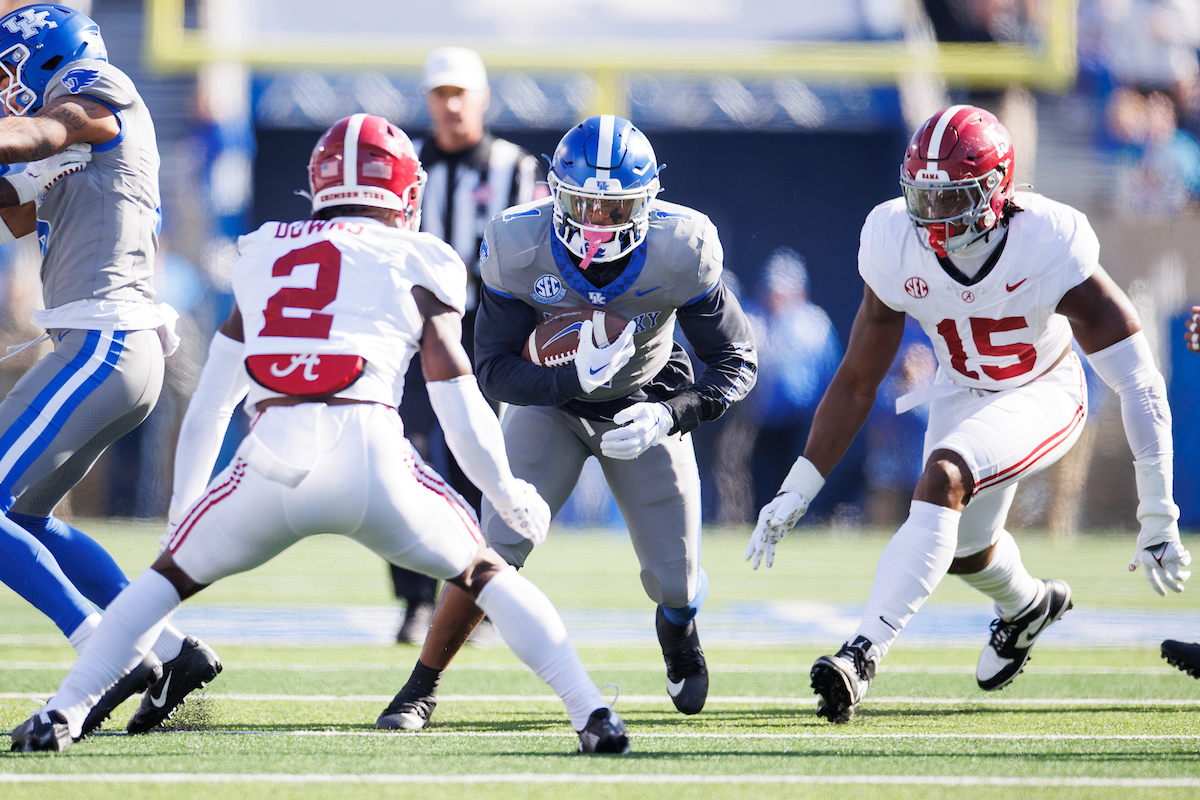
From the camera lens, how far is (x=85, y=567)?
11.0 feet

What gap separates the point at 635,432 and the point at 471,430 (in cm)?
64

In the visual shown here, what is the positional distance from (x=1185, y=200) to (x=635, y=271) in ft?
27.1

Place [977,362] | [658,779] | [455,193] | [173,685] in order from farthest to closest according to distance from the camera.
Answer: [455,193] < [977,362] < [173,685] < [658,779]

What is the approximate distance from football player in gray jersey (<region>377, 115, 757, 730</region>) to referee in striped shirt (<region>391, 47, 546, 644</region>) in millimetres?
1266

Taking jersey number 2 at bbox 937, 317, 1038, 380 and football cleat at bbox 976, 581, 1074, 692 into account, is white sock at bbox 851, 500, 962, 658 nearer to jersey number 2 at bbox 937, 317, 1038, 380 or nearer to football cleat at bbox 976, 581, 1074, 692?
jersey number 2 at bbox 937, 317, 1038, 380

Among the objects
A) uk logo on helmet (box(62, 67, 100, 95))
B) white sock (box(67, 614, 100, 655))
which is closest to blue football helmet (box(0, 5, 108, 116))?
uk logo on helmet (box(62, 67, 100, 95))

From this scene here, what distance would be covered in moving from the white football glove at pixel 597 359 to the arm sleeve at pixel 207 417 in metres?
0.78

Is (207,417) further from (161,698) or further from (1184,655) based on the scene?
(1184,655)

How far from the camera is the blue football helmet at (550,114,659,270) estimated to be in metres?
3.35

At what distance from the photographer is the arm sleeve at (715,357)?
3.46 m

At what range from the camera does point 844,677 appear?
3162 millimetres

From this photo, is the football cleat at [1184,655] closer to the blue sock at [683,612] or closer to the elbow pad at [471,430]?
the blue sock at [683,612]

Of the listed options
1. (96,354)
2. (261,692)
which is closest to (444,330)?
(96,354)

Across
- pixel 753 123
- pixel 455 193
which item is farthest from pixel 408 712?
pixel 753 123
